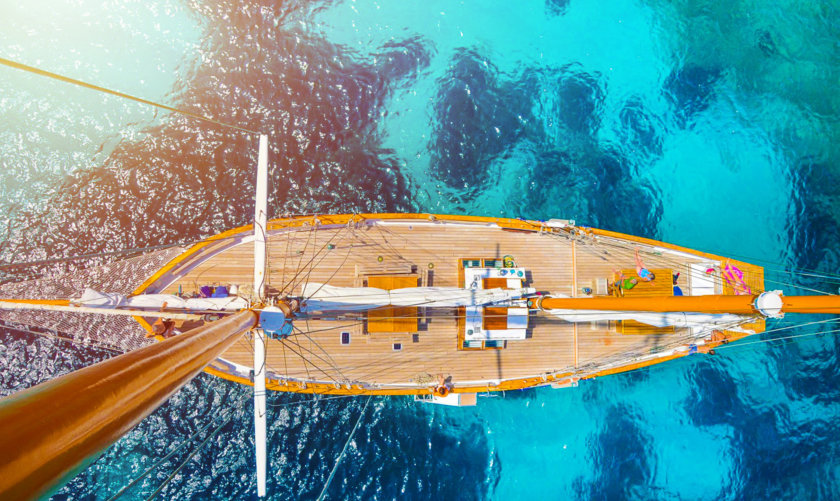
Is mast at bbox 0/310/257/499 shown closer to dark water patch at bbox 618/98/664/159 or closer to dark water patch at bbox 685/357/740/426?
dark water patch at bbox 618/98/664/159

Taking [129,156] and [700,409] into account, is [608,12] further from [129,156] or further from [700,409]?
[129,156]

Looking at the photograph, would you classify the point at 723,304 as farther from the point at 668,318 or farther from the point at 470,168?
the point at 470,168

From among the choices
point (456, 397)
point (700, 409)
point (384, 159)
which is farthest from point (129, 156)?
point (700, 409)

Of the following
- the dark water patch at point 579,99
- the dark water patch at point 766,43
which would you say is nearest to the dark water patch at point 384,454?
the dark water patch at point 579,99

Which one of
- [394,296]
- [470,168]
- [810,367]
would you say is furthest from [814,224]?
[394,296]

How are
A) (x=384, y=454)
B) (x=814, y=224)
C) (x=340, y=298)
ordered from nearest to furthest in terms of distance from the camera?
1. (x=340, y=298)
2. (x=384, y=454)
3. (x=814, y=224)

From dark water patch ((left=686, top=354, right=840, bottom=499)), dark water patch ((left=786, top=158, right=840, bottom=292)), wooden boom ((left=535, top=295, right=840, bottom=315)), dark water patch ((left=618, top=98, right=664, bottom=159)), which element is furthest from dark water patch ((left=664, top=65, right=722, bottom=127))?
wooden boom ((left=535, top=295, right=840, bottom=315))

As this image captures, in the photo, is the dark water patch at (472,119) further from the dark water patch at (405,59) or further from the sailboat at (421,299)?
the sailboat at (421,299)
